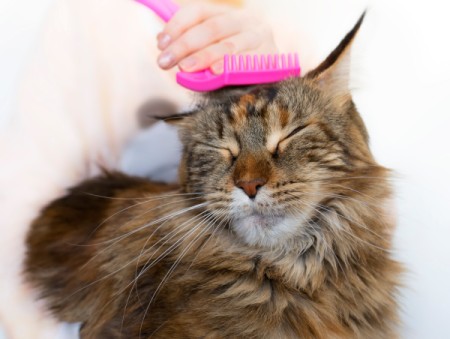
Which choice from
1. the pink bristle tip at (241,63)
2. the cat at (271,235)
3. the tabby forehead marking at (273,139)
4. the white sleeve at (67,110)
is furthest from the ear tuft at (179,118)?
the white sleeve at (67,110)

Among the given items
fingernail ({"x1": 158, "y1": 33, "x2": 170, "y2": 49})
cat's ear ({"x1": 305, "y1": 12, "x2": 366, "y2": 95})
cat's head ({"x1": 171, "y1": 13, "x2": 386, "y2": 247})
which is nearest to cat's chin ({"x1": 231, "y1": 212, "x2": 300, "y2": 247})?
cat's head ({"x1": 171, "y1": 13, "x2": 386, "y2": 247})

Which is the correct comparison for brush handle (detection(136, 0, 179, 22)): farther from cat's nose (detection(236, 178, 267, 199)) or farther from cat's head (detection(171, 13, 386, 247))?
cat's nose (detection(236, 178, 267, 199))

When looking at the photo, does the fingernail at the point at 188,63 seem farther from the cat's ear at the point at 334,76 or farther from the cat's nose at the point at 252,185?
the cat's nose at the point at 252,185

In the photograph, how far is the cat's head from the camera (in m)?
1.09

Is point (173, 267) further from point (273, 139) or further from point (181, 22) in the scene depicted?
point (181, 22)

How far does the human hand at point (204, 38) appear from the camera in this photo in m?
1.45

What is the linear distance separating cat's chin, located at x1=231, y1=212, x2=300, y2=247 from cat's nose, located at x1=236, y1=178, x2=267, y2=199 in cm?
5

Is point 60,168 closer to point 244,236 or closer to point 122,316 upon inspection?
point 122,316

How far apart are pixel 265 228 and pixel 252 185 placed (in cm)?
11

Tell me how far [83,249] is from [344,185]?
31.0 inches

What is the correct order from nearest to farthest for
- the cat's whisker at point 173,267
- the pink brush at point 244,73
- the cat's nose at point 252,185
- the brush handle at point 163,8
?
the cat's nose at point 252,185
the cat's whisker at point 173,267
the pink brush at point 244,73
the brush handle at point 163,8

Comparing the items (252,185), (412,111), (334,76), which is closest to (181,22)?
(334,76)

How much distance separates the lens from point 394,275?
4.05ft

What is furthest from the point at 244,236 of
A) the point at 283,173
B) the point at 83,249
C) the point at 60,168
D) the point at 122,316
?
the point at 60,168
